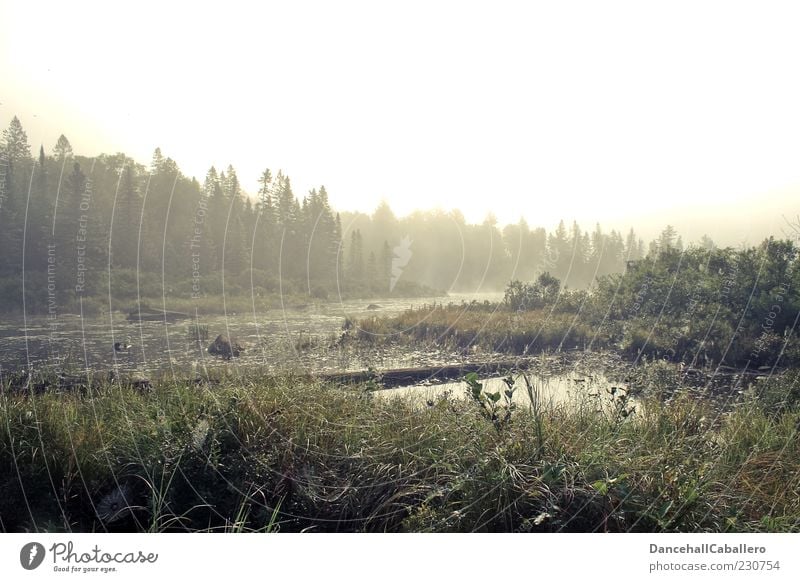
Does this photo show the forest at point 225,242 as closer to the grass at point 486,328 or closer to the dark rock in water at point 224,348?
the grass at point 486,328

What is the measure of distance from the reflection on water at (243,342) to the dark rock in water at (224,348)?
0.08 meters

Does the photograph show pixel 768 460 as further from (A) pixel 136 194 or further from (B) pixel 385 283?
(A) pixel 136 194

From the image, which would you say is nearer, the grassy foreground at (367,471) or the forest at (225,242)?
the grassy foreground at (367,471)

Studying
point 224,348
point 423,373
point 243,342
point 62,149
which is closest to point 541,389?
point 423,373

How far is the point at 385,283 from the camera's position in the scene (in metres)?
4.45

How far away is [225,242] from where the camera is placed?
455 centimetres

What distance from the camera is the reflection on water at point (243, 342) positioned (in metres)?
4.39

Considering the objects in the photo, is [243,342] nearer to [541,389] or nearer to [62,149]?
[62,149]

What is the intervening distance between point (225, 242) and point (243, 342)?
1.10 meters

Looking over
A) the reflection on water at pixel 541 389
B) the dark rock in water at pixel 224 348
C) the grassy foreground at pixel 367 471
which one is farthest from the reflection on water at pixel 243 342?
the grassy foreground at pixel 367 471

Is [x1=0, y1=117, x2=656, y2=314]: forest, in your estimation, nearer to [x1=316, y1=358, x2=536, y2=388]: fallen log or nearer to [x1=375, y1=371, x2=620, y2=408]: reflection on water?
[x1=316, y1=358, x2=536, y2=388]: fallen log

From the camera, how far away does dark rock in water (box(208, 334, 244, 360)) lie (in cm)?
466

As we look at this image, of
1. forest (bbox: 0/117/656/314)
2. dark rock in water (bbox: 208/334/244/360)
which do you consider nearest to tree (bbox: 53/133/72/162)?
forest (bbox: 0/117/656/314)

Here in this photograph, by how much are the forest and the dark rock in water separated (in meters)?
0.63
